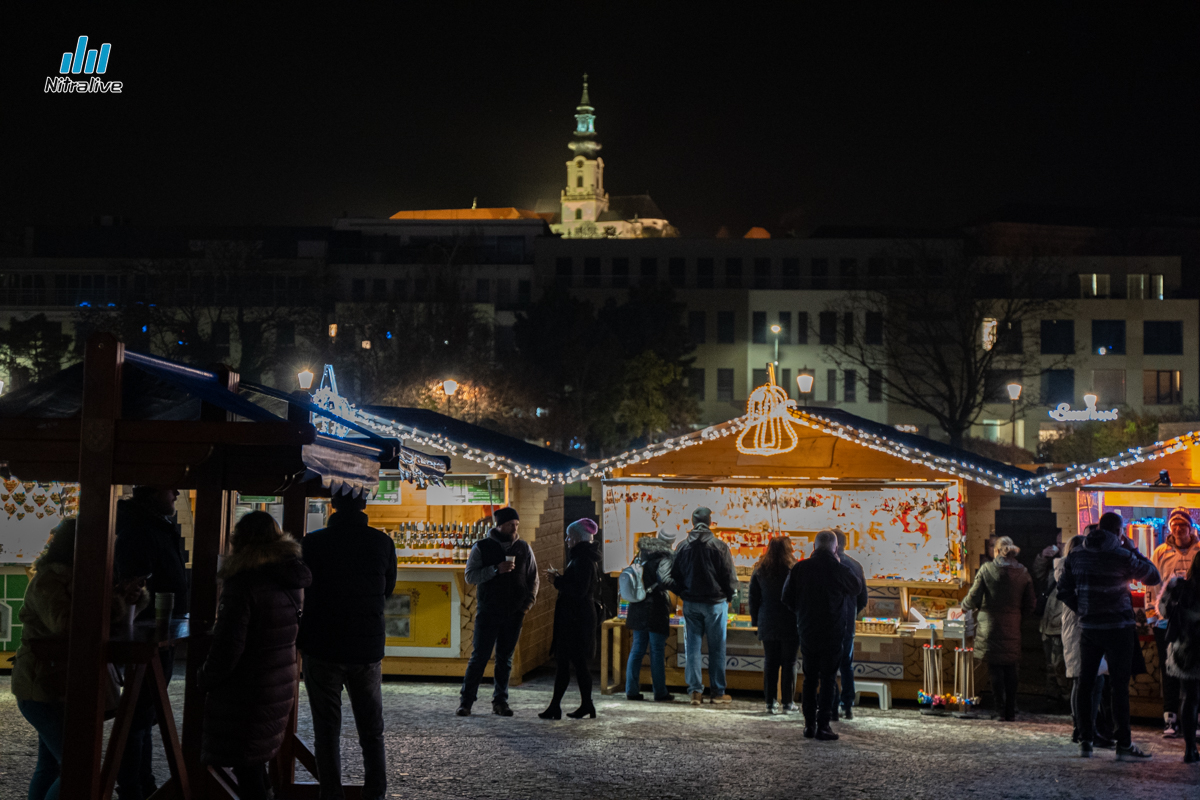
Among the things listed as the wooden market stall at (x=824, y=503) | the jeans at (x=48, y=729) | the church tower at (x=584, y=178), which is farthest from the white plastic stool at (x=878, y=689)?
the church tower at (x=584, y=178)

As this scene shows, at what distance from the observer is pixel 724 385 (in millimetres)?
60219

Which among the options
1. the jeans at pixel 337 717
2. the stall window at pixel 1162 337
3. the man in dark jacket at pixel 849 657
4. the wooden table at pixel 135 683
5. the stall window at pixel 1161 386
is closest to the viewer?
the wooden table at pixel 135 683

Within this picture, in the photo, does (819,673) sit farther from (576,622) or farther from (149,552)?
(149,552)

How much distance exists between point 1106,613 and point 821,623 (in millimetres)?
2102

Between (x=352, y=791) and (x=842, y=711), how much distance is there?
17.7 feet

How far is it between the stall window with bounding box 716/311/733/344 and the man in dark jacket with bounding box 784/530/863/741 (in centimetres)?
5094

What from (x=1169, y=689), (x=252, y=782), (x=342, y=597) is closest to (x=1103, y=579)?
(x=1169, y=689)

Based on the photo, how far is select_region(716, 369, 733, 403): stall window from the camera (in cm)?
5997

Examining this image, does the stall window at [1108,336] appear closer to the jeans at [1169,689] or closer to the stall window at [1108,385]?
the stall window at [1108,385]

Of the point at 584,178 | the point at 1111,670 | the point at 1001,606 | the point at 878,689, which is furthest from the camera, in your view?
the point at 584,178

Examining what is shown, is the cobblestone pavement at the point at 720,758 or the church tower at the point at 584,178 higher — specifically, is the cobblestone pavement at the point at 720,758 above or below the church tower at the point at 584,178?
below

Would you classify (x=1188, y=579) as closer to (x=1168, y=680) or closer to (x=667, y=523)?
(x=1168, y=680)

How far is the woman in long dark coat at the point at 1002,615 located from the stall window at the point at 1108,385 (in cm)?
4863

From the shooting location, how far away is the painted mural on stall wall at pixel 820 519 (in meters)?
12.0
